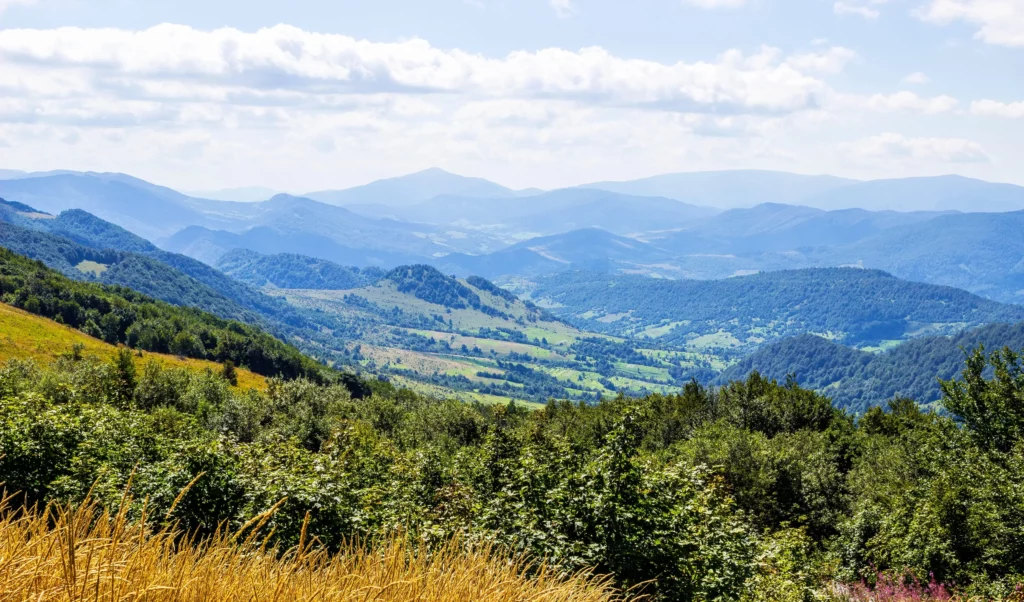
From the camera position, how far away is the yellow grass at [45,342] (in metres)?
98.9

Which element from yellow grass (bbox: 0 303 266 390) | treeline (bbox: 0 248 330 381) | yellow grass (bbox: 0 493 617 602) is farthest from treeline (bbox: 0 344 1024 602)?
treeline (bbox: 0 248 330 381)

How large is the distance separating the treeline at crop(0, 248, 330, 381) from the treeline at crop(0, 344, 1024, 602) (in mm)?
86515

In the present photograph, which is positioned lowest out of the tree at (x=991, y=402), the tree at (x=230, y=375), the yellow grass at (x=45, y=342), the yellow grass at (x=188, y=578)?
the tree at (x=230, y=375)

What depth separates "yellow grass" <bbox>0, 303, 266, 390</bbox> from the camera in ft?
325

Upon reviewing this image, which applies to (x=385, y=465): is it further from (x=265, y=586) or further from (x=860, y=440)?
(x=860, y=440)

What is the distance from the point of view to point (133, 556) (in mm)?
4328

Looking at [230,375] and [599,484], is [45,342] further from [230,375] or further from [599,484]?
[599,484]

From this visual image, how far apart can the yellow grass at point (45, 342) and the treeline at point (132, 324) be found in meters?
5.85

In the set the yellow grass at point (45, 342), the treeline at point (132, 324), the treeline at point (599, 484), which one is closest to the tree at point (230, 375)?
the yellow grass at point (45, 342)

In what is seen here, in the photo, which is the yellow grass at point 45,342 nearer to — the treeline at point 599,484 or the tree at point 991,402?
the treeline at point 599,484

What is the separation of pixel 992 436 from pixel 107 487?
51.0 m

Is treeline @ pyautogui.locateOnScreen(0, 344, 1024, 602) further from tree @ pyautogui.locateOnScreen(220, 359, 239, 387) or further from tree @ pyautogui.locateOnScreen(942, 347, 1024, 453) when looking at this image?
tree @ pyautogui.locateOnScreen(220, 359, 239, 387)

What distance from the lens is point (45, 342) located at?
110 m

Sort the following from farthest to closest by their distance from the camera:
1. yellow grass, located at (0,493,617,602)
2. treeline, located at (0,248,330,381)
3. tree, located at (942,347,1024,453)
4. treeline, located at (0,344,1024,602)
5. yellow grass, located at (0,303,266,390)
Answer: treeline, located at (0,248,330,381) < yellow grass, located at (0,303,266,390) < tree, located at (942,347,1024,453) < treeline, located at (0,344,1024,602) < yellow grass, located at (0,493,617,602)
